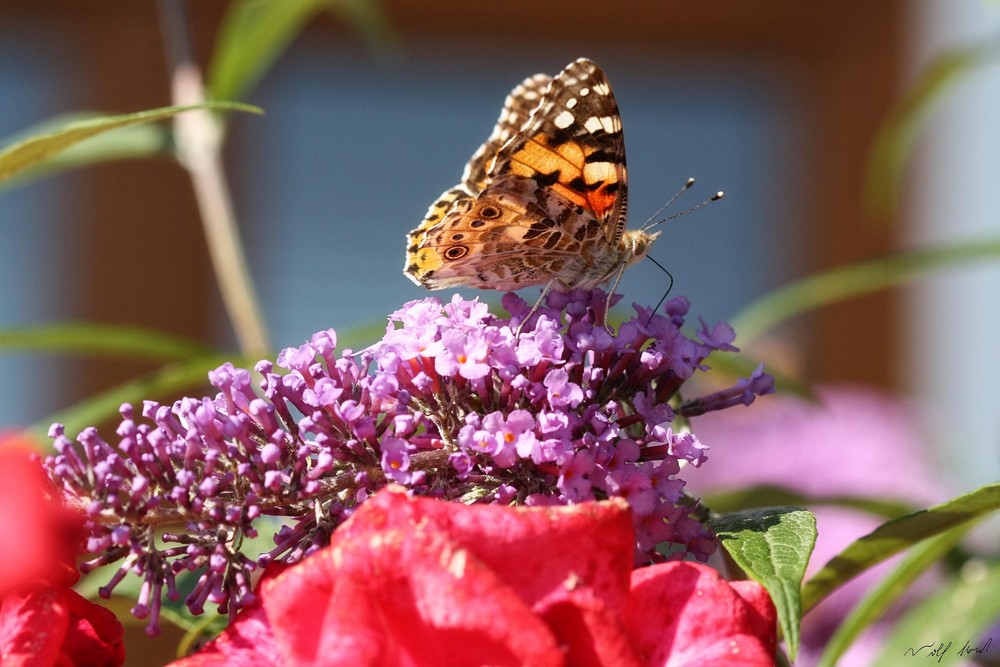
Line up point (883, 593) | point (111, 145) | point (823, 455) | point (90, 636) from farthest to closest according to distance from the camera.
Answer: point (823, 455) → point (111, 145) → point (883, 593) → point (90, 636)

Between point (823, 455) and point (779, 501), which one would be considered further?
point (823, 455)

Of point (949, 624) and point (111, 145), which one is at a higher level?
point (111, 145)

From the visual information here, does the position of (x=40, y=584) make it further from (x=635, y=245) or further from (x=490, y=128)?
(x=490, y=128)

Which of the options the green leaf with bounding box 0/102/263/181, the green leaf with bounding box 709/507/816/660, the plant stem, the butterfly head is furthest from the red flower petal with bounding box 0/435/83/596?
the plant stem

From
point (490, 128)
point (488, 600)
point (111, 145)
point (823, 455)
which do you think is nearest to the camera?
point (488, 600)

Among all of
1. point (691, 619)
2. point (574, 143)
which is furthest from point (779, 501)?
point (691, 619)

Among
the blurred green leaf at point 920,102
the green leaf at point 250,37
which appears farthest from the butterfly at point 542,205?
the blurred green leaf at point 920,102

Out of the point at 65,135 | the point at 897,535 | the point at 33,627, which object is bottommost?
the point at 897,535

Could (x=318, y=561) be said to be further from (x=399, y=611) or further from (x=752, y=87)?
(x=752, y=87)
